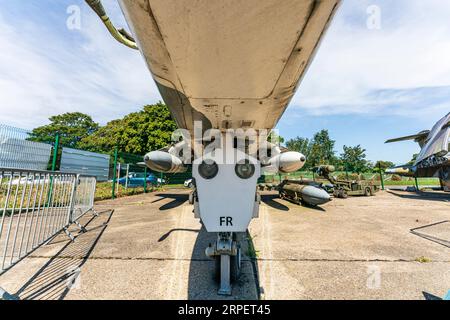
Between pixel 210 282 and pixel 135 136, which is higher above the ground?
pixel 135 136

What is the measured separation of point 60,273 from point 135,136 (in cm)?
2084

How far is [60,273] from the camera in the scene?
266 centimetres

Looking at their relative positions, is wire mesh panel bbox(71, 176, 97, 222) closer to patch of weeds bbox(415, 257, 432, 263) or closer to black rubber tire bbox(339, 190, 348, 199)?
patch of weeds bbox(415, 257, 432, 263)

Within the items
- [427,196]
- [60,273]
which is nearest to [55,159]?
[60,273]

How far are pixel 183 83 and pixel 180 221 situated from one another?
5093 millimetres

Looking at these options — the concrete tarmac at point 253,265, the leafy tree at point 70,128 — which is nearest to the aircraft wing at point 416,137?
the concrete tarmac at point 253,265

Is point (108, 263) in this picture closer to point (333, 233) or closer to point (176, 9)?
point (176, 9)

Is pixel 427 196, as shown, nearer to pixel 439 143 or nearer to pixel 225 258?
pixel 439 143

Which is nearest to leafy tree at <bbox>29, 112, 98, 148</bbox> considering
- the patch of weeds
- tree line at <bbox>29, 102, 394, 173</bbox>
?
tree line at <bbox>29, 102, 394, 173</bbox>

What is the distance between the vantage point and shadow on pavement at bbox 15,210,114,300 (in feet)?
7.26

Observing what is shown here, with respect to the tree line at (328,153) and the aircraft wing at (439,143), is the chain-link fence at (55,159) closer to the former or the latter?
the aircraft wing at (439,143)

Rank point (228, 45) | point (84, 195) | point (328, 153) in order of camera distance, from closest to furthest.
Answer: point (228, 45) < point (84, 195) < point (328, 153)

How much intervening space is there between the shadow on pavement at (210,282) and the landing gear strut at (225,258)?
0.08 m

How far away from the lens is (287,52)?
983 mm
